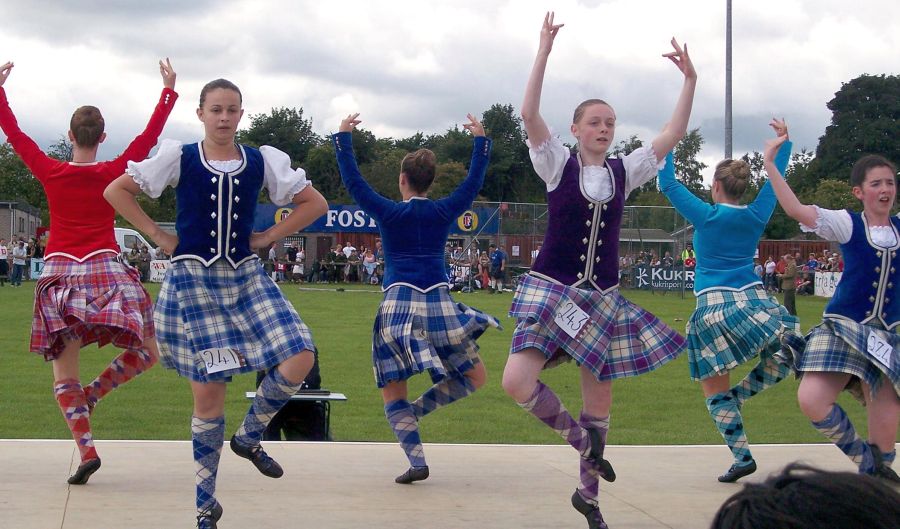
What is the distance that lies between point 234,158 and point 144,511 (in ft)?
5.67

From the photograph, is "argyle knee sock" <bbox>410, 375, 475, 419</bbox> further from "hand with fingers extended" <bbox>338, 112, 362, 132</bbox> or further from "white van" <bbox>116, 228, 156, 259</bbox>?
"white van" <bbox>116, 228, 156, 259</bbox>

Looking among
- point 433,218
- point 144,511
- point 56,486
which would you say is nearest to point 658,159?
point 433,218

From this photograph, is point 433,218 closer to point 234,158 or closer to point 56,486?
point 234,158

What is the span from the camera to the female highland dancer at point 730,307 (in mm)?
6395

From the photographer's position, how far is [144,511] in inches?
210

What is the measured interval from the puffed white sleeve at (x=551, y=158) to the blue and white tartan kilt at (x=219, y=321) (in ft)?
4.53

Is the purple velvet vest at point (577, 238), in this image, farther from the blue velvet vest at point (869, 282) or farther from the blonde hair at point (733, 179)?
the blonde hair at point (733, 179)

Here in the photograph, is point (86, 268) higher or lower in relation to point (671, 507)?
higher

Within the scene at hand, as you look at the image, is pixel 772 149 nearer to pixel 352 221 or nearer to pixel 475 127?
pixel 475 127

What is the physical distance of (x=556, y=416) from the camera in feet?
17.1

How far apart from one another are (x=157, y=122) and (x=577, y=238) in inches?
102

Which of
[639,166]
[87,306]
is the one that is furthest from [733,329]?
[87,306]

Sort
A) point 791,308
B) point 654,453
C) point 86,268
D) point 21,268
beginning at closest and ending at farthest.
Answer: point 86,268 → point 654,453 → point 791,308 → point 21,268

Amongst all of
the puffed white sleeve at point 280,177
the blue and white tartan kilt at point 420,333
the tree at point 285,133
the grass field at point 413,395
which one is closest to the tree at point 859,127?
the tree at point 285,133
